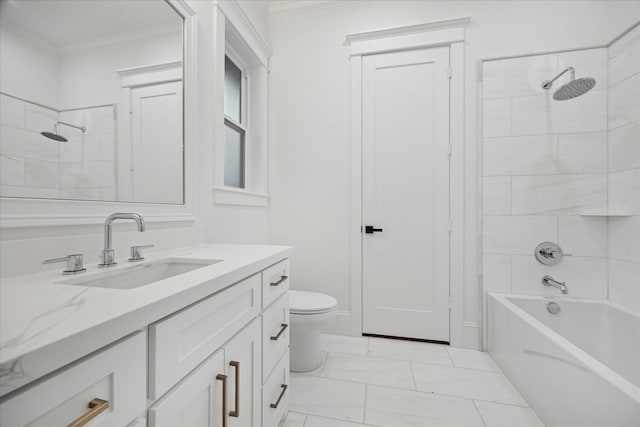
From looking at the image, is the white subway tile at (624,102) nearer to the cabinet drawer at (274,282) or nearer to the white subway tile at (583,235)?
the white subway tile at (583,235)

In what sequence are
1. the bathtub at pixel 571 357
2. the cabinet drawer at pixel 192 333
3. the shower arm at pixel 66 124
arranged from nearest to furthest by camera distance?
the cabinet drawer at pixel 192 333 < the shower arm at pixel 66 124 < the bathtub at pixel 571 357

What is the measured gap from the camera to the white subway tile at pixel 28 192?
762mm

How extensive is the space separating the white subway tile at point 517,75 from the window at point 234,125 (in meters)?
1.86

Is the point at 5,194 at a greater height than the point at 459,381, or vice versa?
the point at 5,194

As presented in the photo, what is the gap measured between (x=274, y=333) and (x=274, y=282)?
0.22 meters

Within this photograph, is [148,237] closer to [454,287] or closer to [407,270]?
[407,270]

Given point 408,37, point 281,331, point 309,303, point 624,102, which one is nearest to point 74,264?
point 281,331

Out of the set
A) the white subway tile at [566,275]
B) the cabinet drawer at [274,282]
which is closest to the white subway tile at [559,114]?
the white subway tile at [566,275]

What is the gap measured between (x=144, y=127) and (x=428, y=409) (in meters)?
1.91

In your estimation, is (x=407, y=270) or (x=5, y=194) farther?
(x=407, y=270)

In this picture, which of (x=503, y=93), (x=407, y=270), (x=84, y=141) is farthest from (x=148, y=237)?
(x=503, y=93)

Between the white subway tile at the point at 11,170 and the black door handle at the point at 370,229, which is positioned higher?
the white subway tile at the point at 11,170

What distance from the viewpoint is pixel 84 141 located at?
3.16 ft

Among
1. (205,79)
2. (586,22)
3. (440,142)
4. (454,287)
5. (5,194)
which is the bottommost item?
(454,287)
